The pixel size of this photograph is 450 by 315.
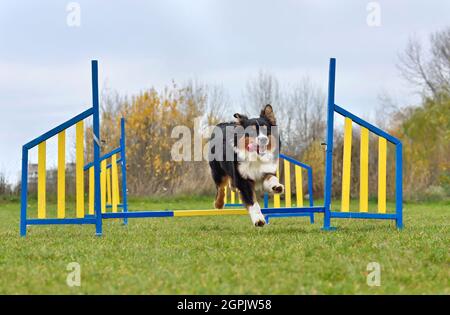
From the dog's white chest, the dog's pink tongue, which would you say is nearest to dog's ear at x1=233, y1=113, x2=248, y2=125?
the dog's pink tongue

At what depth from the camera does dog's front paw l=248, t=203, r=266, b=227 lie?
6.02 metres

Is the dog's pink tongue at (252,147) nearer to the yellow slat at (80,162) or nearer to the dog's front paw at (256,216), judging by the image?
the dog's front paw at (256,216)

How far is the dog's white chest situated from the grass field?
60 centimetres

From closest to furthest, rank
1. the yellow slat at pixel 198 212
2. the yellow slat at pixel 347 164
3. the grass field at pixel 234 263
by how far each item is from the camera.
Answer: the grass field at pixel 234 263 → the yellow slat at pixel 198 212 → the yellow slat at pixel 347 164

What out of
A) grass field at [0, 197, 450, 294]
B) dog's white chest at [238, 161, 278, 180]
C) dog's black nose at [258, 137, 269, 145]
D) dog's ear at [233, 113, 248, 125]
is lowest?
grass field at [0, 197, 450, 294]

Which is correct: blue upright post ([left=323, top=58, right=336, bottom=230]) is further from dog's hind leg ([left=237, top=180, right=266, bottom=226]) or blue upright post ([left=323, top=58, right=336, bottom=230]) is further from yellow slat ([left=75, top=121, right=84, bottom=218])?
yellow slat ([left=75, top=121, right=84, bottom=218])

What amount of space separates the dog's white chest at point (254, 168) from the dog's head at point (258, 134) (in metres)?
0.11

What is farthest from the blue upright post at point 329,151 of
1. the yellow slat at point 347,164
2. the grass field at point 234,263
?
the grass field at point 234,263

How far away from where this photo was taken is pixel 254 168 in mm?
6184

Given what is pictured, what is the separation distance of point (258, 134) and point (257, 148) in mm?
140

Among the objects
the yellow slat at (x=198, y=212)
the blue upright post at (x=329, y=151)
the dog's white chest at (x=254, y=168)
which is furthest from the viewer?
the blue upright post at (x=329, y=151)

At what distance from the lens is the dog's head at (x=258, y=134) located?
19.9 feet

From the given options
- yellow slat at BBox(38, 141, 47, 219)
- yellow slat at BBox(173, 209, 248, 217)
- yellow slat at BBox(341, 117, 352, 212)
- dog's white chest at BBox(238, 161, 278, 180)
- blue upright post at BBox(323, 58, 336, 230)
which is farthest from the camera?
yellow slat at BBox(341, 117, 352, 212)

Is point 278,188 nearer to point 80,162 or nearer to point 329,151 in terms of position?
point 329,151
